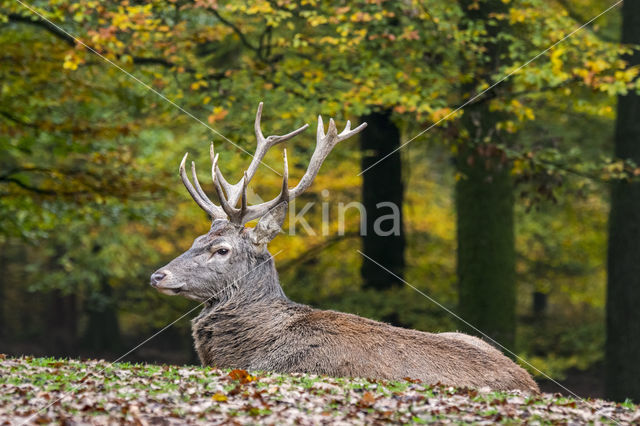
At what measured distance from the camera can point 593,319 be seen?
21.6 meters

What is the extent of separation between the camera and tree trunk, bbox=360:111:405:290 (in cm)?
1545

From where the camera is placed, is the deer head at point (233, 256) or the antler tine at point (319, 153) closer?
the deer head at point (233, 256)

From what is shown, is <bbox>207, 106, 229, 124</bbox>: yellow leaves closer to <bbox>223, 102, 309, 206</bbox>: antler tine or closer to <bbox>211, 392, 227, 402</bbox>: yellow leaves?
<bbox>223, 102, 309, 206</bbox>: antler tine

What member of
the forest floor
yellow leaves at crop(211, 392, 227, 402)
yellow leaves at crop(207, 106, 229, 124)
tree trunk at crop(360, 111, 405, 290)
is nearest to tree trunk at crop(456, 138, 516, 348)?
tree trunk at crop(360, 111, 405, 290)

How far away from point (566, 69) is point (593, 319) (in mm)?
11004

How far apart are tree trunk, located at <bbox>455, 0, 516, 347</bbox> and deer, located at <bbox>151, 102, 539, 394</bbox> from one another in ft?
16.4

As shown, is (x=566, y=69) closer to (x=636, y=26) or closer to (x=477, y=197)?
(x=636, y=26)

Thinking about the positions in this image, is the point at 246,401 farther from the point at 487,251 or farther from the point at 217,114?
the point at 487,251

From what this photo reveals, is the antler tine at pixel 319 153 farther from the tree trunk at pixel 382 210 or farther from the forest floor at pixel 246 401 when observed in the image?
the tree trunk at pixel 382 210

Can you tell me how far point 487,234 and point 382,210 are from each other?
3.19 meters

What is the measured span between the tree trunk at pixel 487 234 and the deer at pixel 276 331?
16.4ft

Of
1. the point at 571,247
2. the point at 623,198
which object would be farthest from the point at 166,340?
the point at 623,198

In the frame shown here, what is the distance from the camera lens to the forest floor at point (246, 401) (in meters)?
5.32

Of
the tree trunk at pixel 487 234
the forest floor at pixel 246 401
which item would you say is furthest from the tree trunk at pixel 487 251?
the forest floor at pixel 246 401
